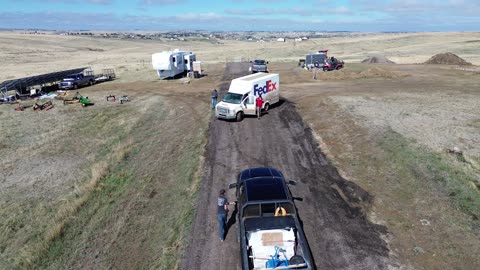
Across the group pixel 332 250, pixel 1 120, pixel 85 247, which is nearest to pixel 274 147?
pixel 332 250

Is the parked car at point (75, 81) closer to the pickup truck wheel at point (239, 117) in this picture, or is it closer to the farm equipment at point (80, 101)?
the farm equipment at point (80, 101)

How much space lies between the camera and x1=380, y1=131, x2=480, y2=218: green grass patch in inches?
544

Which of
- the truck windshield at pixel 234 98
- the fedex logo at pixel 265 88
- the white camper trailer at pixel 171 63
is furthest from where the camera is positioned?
the white camper trailer at pixel 171 63

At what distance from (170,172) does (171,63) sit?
3150 centimetres

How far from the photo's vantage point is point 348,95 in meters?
33.1

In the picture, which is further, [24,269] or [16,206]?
[16,206]

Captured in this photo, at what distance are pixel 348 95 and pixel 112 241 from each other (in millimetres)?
26195

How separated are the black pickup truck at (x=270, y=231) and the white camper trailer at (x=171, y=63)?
37083 millimetres

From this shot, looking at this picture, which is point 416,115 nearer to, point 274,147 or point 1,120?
point 274,147

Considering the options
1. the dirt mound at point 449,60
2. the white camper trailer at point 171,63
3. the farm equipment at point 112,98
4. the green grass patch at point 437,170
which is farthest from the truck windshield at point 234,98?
the dirt mound at point 449,60

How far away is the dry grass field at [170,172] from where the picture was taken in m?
12.4

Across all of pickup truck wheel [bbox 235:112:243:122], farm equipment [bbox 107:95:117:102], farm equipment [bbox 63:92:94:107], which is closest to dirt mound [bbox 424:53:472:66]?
pickup truck wheel [bbox 235:112:243:122]

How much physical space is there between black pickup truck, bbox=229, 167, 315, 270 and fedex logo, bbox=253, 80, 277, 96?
14.8 meters

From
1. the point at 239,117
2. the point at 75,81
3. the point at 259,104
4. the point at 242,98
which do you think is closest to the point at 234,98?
the point at 242,98
